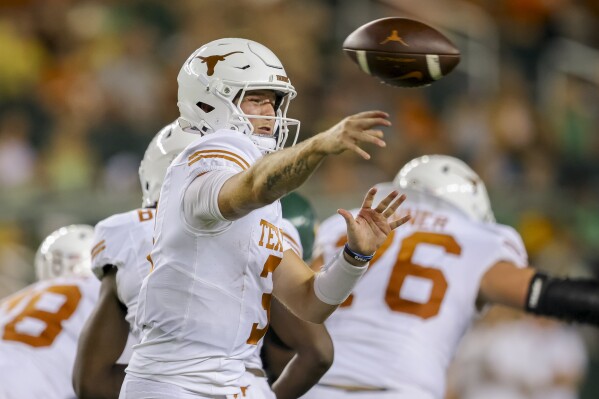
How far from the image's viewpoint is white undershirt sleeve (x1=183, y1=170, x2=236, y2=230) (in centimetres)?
324

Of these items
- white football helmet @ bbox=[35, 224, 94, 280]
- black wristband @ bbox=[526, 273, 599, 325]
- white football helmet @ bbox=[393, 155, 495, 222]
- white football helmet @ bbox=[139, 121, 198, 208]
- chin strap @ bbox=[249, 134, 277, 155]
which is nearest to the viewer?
chin strap @ bbox=[249, 134, 277, 155]

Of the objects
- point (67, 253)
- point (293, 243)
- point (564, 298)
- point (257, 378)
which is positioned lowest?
point (67, 253)

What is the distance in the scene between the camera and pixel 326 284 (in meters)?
3.47

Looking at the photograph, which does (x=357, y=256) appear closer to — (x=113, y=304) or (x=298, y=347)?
(x=298, y=347)

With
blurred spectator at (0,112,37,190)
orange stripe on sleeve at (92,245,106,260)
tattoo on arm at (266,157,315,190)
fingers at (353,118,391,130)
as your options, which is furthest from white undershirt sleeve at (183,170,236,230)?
blurred spectator at (0,112,37,190)

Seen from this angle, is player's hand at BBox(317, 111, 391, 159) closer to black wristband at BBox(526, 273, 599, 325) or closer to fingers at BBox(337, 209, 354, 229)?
fingers at BBox(337, 209, 354, 229)

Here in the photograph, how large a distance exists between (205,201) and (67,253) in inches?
122

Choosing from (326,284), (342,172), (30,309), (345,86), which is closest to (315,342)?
(326,284)

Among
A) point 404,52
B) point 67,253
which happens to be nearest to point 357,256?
point 404,52

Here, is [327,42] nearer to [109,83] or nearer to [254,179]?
[109,83]

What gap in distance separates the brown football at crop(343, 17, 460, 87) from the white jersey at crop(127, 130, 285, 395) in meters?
0.90

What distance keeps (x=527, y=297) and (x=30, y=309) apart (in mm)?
2318

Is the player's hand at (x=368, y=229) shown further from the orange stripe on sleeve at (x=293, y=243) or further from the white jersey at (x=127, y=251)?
the white jersey at (x=127, y=251)

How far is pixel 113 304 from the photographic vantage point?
428 cm
